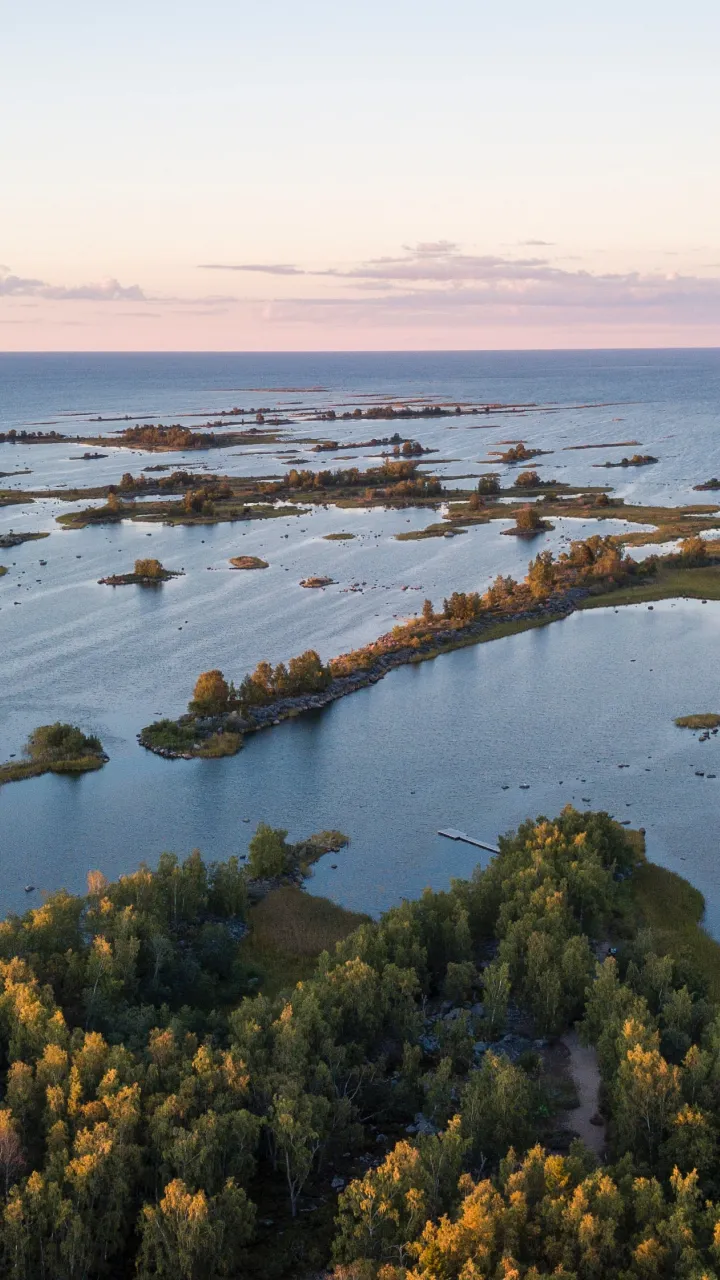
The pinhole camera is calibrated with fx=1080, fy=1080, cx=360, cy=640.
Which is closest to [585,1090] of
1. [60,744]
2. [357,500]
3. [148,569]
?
[60,744]

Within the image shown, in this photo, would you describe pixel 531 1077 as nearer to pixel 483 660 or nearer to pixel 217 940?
pixel 217 940

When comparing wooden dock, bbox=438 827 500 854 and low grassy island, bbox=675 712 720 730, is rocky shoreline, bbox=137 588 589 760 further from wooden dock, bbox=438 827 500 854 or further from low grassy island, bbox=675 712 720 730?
low grassy island, bbox=675 712 720 730

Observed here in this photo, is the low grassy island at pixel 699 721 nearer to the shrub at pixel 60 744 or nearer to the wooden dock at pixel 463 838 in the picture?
the wooden dock at pixel 463 838

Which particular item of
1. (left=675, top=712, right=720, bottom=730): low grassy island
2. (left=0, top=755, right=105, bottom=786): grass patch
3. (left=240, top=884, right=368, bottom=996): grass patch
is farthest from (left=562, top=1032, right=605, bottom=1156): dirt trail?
(left=0, top=755, right=105, bottom=786): grass patch

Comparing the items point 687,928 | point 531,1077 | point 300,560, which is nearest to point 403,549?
point 300,560

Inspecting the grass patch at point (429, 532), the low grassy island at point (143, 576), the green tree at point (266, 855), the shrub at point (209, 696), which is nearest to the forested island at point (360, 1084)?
the green tree at point (266, 855)

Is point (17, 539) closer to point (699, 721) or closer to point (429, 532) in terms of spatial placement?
point (429, 532)
